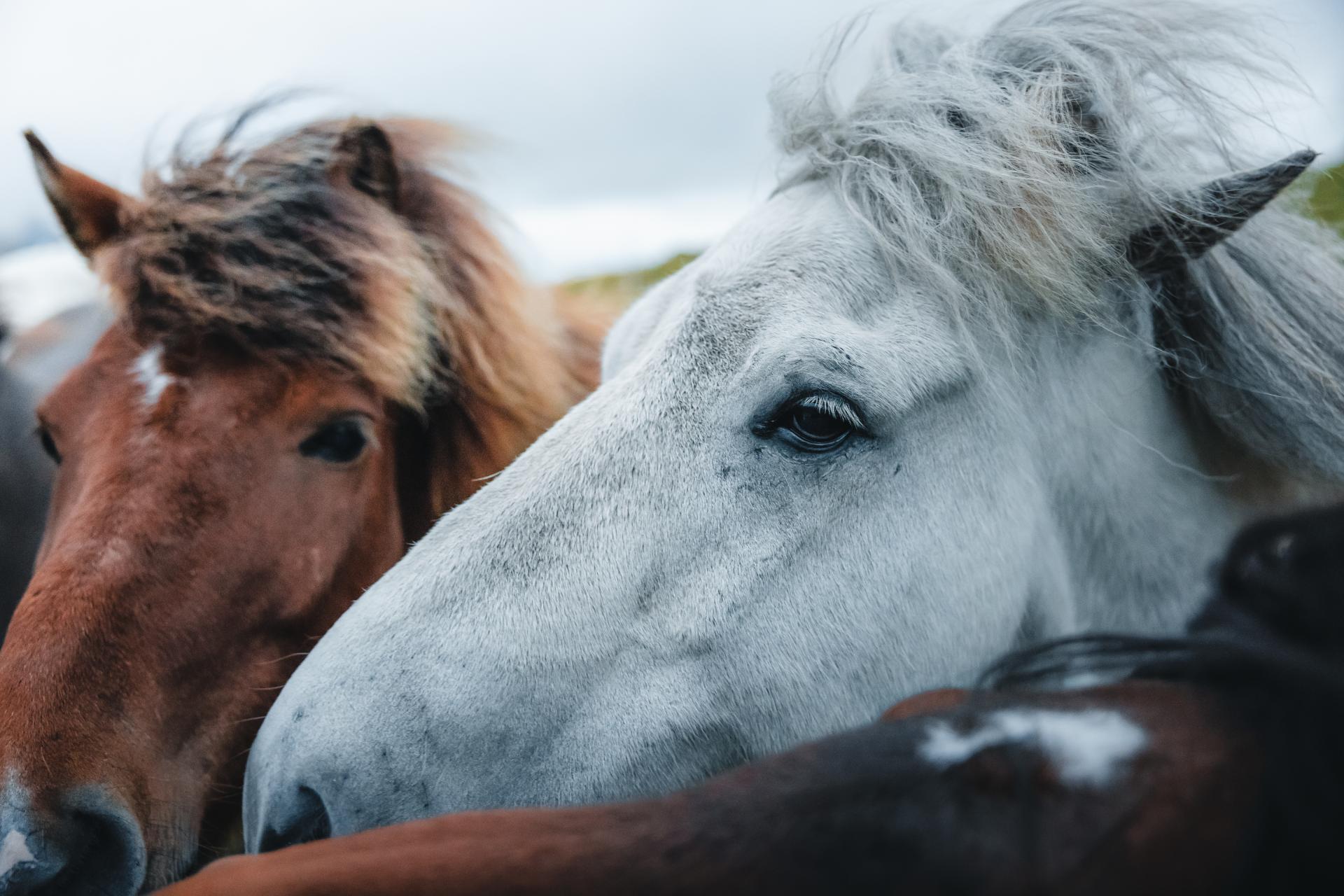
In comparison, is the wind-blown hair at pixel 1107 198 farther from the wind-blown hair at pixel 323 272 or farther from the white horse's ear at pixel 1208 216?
the wind-blown hair at pixel 323 272

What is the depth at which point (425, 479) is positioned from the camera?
166cm

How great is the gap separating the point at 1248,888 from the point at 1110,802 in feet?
0.27

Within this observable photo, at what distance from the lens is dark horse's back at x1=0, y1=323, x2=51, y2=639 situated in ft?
7.47

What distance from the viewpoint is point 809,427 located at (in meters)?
1.05

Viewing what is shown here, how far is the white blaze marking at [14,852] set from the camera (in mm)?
1030

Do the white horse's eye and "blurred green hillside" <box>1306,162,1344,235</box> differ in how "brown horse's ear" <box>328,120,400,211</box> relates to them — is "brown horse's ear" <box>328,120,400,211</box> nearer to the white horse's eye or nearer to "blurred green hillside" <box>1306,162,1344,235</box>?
the white horse's eye

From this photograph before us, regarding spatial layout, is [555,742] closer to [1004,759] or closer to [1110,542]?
[1004,759]

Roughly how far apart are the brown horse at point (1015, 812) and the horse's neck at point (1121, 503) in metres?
0.46

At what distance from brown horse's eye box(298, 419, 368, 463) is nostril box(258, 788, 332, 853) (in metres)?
0.64

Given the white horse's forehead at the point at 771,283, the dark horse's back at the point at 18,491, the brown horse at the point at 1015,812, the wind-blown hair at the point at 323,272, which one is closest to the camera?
the brown horse at the point at 1015,812

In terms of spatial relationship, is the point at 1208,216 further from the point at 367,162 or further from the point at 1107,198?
the point at 367,162

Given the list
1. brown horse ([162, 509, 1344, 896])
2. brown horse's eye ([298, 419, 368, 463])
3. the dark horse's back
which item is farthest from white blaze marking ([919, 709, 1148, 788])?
the dark horse's back

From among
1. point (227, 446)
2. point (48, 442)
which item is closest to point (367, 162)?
point (227, 446)

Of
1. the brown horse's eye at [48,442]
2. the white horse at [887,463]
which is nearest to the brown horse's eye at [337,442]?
the white horse at [887,463]
